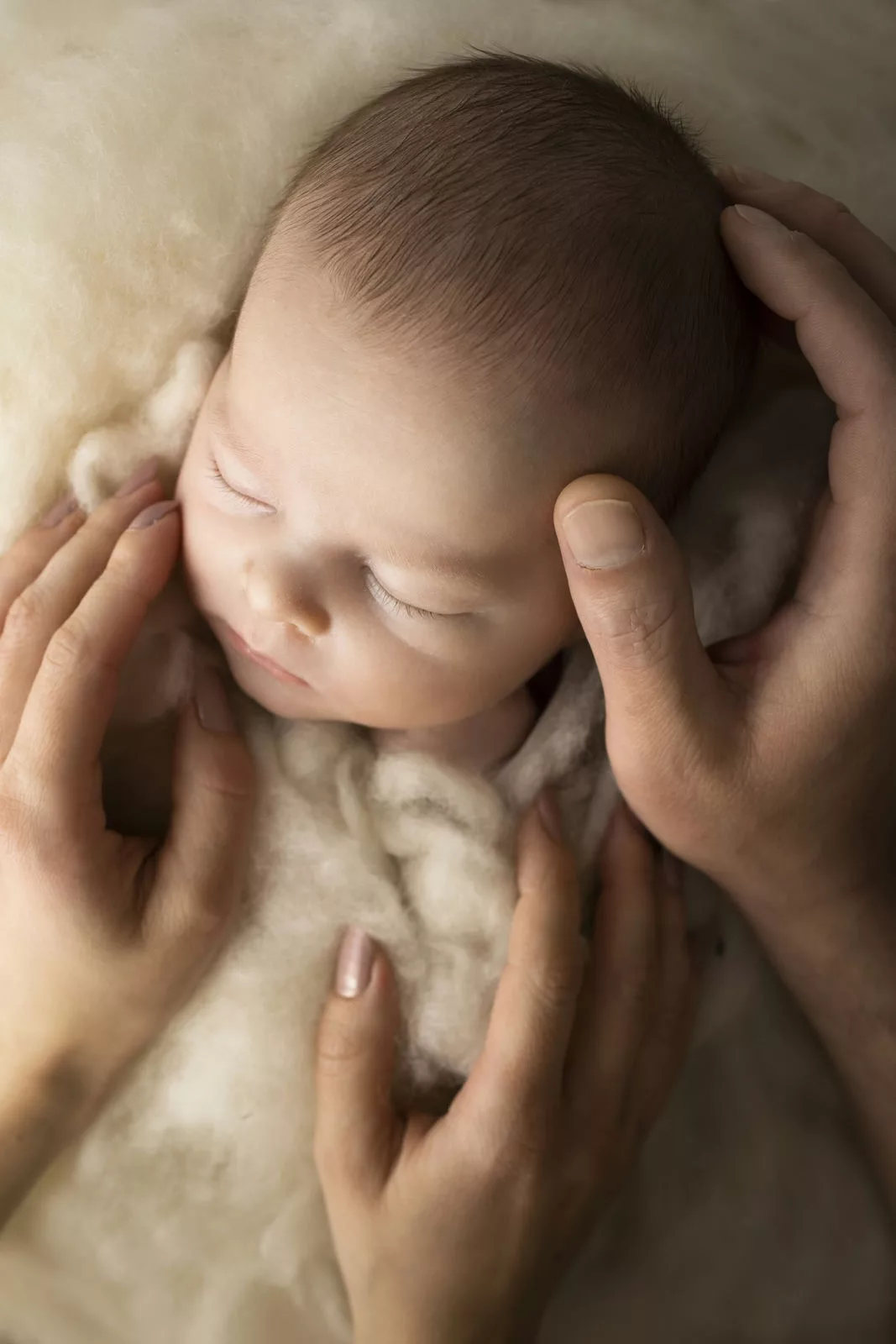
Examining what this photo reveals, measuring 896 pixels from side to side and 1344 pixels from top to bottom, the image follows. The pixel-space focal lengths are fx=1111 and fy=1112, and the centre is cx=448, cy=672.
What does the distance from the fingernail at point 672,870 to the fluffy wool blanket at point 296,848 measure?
6 centimetres

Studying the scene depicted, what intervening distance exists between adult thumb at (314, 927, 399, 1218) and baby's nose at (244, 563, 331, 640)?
0.31 metres

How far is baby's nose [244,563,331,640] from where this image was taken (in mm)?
922

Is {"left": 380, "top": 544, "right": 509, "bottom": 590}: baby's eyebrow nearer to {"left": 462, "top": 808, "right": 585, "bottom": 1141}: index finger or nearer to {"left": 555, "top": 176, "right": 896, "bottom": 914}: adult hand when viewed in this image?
{"left": 555, "top": 176, "right": 896, "bottom": 914}: adult hand

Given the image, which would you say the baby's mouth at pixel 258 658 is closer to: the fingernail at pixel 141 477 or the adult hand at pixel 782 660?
the fingernail at pixel 141 477

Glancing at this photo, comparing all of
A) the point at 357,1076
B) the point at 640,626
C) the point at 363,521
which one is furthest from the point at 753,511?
the point at 357,1076

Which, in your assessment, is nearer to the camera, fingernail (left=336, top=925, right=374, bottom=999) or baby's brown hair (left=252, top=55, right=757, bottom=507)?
baby's brown hair (left=252, top=55, right=757, bottom=507)

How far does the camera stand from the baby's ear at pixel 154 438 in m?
1.09

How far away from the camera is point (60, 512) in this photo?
1098 mm

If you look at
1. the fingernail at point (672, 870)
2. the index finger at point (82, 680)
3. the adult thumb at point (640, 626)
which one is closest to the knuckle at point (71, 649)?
the index finger at point (82, 680)

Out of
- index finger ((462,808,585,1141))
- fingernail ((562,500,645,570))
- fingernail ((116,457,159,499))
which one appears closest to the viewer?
fingernail ((562,500,645,570))

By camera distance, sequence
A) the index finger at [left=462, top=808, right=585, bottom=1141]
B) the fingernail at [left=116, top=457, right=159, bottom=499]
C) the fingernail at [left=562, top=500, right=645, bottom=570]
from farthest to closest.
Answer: the fingernail at [left=116, top=457, right=159, bottom=499] < the index finger at [left=462, top=808, right=585, bottom=1141] < the fingernail at [left=562, top=500, right=645, bottom=570]

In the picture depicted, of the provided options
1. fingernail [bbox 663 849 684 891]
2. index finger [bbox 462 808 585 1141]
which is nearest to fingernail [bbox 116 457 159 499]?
index finger [bbox 462 808 585 1141]

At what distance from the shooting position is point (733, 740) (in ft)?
3.15

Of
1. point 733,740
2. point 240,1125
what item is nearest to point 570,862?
point 733,740
